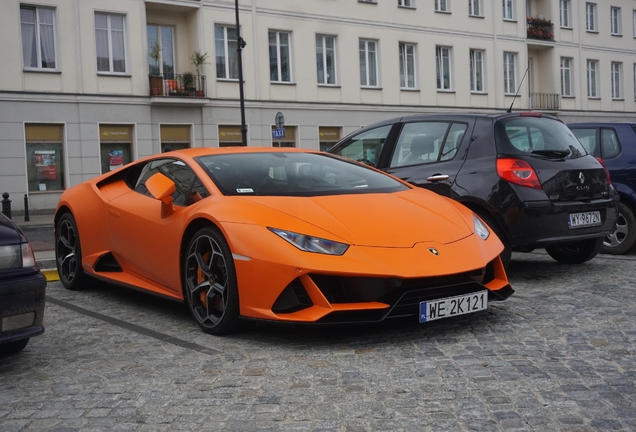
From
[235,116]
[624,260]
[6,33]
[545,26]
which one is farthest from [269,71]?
[624,260]

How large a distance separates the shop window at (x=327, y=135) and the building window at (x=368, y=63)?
239 cm

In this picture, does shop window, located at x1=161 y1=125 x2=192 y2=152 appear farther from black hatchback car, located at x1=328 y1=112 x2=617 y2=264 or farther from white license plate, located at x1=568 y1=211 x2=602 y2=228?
white license plate, located at x1=568 y1=211 x2=602 y2=228

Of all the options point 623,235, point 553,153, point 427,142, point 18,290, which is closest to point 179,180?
point 18,290

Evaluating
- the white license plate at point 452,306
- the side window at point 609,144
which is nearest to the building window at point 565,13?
the side window at point 609,144

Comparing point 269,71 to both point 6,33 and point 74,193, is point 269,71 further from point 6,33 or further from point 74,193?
point 74,193

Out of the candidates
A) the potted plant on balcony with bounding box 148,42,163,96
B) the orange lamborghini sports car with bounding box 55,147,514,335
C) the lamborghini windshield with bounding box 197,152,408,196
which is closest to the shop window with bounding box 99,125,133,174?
the potted plant on balcony with bounding box 148,42,163,96

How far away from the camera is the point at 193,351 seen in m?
4.96

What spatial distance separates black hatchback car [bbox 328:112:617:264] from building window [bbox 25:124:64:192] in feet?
66.4

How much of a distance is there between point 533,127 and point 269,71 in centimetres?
2438

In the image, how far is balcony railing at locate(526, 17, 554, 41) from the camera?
138ft

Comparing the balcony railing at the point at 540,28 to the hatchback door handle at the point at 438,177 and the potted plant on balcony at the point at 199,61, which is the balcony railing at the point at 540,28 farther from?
the hatchback door handle at the point at 438,177

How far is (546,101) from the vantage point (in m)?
43.0

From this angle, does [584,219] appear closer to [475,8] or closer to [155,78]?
[155,78]

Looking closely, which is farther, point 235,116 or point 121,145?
point 235,116
